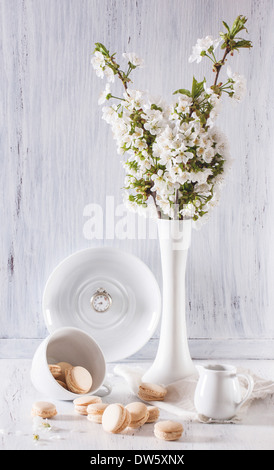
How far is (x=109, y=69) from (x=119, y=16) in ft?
1.04

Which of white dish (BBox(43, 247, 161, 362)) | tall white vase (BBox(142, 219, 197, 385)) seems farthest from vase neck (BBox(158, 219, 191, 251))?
white dish (BBox(43, 247, 161, 362))

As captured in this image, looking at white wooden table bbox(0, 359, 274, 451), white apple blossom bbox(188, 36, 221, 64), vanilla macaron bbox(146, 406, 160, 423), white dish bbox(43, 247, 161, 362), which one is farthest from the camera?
white dish bbox(43, 247, 161, 362)

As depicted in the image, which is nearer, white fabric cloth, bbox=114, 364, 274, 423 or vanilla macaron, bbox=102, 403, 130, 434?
vanilla macaron, bbox=102, 403, 130, 434

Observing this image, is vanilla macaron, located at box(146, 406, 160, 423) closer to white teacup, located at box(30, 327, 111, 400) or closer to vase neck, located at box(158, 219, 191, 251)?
white teacup, located at box(30, 327, 111, 400)

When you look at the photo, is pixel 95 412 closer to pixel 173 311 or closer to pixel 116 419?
pixel 116 419

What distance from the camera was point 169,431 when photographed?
100 cm

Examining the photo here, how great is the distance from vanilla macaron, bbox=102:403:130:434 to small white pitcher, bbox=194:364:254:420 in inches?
5.9

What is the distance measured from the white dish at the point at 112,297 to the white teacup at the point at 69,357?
0.19m

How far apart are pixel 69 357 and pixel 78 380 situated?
0.40 feet

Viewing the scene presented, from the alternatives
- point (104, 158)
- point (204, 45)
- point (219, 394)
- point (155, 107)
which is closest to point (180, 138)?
point (155, 107)

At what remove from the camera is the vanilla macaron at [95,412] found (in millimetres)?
1088

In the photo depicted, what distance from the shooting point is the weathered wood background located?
148 centimetres

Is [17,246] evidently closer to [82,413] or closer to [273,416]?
[82,413]

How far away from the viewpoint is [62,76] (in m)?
1.50
